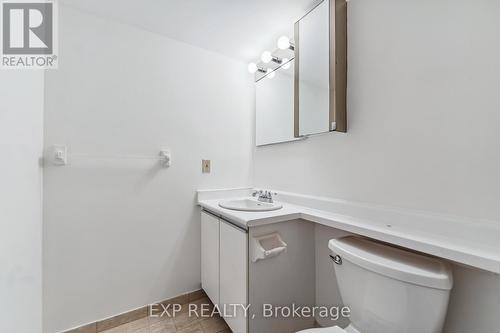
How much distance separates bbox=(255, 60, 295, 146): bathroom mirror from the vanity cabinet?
2.76 feet

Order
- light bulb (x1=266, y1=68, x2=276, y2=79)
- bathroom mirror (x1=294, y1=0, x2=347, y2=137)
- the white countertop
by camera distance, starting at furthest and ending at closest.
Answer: light bulb (x1=266, y1=68, x2=276, y2=79)
bathroom mirror (x1=294, y1=0, x2=347, y2=137)
the white countertop

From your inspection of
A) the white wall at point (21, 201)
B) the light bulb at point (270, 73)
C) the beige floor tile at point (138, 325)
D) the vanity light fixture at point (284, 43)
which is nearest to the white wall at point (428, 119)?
the vanity light fixture at point (284, 43)

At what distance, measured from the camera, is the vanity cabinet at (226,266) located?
1.14 meters

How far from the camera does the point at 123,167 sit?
1.45m

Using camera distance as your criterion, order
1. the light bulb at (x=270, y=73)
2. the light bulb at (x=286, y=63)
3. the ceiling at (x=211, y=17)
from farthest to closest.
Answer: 1. the light bulb at (x=270, y=73)
2. the light bulb at (x=286, y=63)
3. the ceiling at (x=211, y=17)

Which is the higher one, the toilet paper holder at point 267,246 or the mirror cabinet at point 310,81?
the mirror cabinet at point 310,81

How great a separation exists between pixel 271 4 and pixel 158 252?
1924mm

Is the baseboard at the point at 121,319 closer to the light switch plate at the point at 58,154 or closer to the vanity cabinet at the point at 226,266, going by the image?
the vanity cabinet at the point at 226,266

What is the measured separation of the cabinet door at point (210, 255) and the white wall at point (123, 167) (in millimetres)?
89

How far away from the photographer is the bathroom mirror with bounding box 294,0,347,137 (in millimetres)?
1196

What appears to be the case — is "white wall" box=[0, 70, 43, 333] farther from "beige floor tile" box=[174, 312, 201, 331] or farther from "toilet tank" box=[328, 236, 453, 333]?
"toilet tank" box=[328, 236, 453, 333]

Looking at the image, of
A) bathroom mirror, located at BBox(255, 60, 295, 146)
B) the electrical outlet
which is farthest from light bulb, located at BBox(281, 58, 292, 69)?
the electrical outlet

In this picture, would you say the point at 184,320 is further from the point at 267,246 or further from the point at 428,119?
the point at 428,119

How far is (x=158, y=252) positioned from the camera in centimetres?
155
